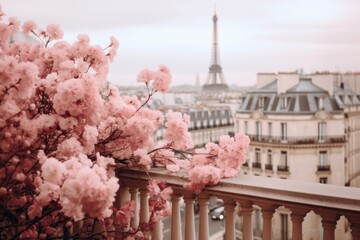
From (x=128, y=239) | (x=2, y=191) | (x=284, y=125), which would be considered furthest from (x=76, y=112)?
(x=284, y=125)

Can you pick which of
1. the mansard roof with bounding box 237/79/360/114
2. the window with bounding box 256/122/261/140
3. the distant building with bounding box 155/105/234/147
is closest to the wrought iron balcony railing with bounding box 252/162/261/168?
the window with bounding box 256/122/261/140

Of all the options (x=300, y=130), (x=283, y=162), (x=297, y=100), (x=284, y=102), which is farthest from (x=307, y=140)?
(x=284, y=102)

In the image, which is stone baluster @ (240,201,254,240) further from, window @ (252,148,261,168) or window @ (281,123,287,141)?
window @ (252,148,261,168)

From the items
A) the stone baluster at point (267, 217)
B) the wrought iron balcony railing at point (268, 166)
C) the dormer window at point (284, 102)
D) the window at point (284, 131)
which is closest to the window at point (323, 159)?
the window at point (284, 131)

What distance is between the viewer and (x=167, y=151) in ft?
7.56

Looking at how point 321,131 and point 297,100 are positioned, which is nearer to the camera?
point 297,100

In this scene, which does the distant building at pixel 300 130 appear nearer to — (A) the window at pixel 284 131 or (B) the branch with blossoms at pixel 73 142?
(A) the window at pixel 284 131

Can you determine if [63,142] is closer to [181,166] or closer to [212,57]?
[181,166]

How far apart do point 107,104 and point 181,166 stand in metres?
0.51

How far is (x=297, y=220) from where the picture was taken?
6.07ft

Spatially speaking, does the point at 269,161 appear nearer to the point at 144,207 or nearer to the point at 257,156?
the point at 257,156

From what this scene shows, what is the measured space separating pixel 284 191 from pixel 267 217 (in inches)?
6.5

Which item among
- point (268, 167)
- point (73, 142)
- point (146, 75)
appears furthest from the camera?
point (268, 167)

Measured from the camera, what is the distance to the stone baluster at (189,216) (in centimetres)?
221
